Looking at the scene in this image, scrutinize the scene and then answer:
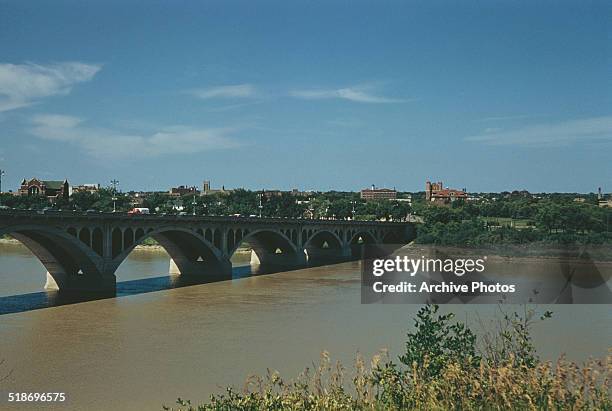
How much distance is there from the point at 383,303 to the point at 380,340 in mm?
10947

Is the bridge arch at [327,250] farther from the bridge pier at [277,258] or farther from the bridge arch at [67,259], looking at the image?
the bridge arch at [67,259]

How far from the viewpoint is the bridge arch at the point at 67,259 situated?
3384cm

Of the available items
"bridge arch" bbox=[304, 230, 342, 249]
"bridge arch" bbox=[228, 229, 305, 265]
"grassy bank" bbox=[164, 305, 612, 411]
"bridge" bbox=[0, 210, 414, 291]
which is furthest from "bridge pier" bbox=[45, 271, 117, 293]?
"bridge arch" bbox=[304, 230, 342, 249]

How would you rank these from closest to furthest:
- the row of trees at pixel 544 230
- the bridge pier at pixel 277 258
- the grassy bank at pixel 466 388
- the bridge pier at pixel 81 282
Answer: the grassy bank at pixel 466 388 → the bridge pier at pixel 81 282 → the bridge pier at pixel 277 258 → the row of trees at pixel 544 230

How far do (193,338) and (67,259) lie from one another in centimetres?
1385

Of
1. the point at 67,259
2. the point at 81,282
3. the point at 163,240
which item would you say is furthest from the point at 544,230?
the point at 67,259

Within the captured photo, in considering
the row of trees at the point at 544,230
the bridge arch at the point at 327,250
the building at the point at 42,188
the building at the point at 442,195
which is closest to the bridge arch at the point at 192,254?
the bridge arch at the point at 327,250

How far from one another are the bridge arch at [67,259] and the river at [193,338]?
189cm

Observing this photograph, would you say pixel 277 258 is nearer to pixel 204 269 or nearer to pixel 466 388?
pixel 204 269

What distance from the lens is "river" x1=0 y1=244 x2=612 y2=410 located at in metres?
18.4

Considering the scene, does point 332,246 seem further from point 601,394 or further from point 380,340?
point 601,394

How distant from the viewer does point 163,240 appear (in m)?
46.4

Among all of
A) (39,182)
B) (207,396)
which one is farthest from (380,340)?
(39,182)

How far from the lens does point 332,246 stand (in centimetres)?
6981
